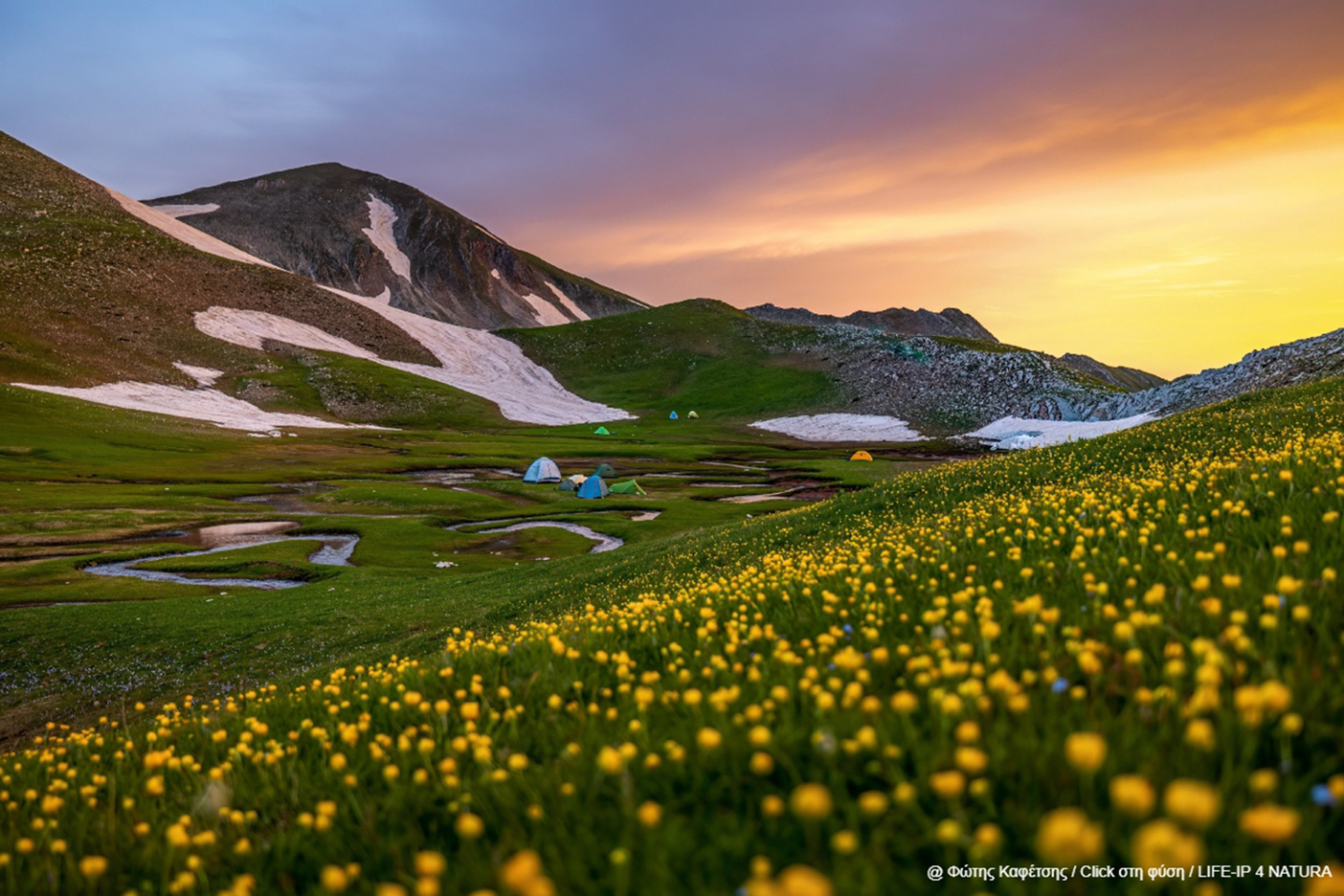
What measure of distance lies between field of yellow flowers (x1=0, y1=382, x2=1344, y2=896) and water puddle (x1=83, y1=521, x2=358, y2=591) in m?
38.2

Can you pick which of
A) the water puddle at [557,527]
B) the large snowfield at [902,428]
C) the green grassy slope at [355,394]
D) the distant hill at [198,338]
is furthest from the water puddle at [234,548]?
the large snowfield at [902,428]

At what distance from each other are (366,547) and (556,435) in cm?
8612

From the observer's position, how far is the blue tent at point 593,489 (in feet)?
244

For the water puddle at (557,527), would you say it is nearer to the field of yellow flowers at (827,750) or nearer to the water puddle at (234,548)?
the water puddle at (234,548)

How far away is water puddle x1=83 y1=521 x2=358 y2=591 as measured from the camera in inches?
1590

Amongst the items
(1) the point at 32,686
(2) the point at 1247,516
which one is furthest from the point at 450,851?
(1) the point at 32,686

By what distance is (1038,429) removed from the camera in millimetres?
123875

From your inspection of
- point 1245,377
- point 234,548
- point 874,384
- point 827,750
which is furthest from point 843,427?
point 827,750

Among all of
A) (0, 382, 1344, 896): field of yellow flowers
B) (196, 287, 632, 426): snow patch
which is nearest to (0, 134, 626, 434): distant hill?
(196, 287, 632, 426): snow patch

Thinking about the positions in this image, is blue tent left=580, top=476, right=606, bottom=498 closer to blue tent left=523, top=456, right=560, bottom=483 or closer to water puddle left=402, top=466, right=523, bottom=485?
blue tent left=523, top=456, right=560, bottom=483

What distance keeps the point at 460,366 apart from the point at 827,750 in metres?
191

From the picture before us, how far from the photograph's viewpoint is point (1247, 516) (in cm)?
600

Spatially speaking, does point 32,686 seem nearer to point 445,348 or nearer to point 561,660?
point 561,660

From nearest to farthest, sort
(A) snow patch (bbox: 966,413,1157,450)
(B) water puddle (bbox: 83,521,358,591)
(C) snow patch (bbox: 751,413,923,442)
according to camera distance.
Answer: (B) water puddle (bbox: 83,521,358,591)
(A) snow patch (bbox: 966,413,1157,450)
(C) snow patch (bbox: 751,413,923,442)
